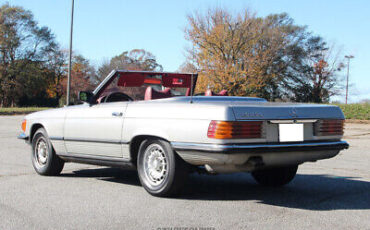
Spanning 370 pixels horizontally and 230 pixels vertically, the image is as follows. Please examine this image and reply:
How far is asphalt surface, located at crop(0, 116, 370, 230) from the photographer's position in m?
3.86

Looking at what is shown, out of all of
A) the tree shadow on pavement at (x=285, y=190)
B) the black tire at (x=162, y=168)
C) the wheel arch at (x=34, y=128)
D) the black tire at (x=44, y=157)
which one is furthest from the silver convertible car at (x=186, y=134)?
the wheel arch at (x=34, y=128)

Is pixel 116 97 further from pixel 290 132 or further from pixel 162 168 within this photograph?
pixel 290 132

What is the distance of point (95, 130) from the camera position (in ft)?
18.5

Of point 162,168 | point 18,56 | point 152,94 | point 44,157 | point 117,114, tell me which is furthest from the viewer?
point 18,56

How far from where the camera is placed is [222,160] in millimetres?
4320

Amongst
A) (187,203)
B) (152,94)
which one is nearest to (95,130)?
(152,94)

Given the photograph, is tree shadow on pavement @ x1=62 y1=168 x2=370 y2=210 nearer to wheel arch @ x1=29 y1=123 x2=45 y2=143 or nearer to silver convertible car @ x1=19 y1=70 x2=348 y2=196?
silver convertible car @ x1=19 y1=70 x2=348 y2=196

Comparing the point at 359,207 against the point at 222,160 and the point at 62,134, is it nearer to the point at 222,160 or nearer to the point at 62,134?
the point at 222,160

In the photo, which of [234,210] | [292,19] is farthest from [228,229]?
[292,19]

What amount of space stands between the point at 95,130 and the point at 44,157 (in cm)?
147

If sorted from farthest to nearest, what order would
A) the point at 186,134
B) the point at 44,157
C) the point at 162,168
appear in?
the point at 44,157
the point at 162,168
the point at 186,134

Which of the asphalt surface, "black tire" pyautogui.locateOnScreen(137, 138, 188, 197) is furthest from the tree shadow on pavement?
"black tire" pyautogui.locateOnScreen(137, 138, 188, 197)

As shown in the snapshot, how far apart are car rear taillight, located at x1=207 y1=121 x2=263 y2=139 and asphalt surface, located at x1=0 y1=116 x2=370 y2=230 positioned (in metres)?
0.72

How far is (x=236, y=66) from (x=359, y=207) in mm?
30361
